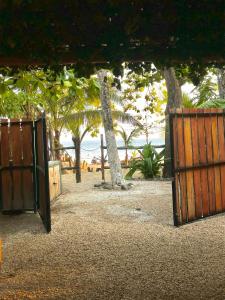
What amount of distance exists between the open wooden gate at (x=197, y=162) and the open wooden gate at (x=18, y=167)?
3025 mm

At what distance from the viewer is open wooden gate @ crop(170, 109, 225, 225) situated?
6.17 m

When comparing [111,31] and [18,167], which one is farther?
[18,167]

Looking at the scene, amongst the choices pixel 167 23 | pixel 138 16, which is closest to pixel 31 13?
pixel 138 16

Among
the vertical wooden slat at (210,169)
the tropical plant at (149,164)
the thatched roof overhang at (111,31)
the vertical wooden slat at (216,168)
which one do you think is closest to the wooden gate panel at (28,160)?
the vertical wooden slat at (210,169)

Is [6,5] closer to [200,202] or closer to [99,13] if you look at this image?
[99,13]

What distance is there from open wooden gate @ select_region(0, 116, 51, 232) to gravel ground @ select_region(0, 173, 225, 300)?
0.34 metres

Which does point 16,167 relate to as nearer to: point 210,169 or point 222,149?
point 210,169

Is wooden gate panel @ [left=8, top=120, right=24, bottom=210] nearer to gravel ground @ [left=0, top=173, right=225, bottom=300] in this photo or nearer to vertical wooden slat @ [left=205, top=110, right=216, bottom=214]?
gravel ground @ [left=0, top=173, right=225, bottom=300]

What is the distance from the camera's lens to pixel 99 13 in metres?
2.37

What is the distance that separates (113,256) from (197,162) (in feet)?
8.95

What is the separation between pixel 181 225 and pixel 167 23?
4322 millimetres

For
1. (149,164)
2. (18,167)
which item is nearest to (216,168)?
(18,167)

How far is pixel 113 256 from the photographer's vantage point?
4.57 m

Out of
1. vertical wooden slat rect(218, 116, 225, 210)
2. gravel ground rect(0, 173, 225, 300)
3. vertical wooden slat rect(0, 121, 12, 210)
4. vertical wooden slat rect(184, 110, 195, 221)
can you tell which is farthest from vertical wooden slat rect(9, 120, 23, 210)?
vertical wooden slat rect(218, 116, 225, 210)
